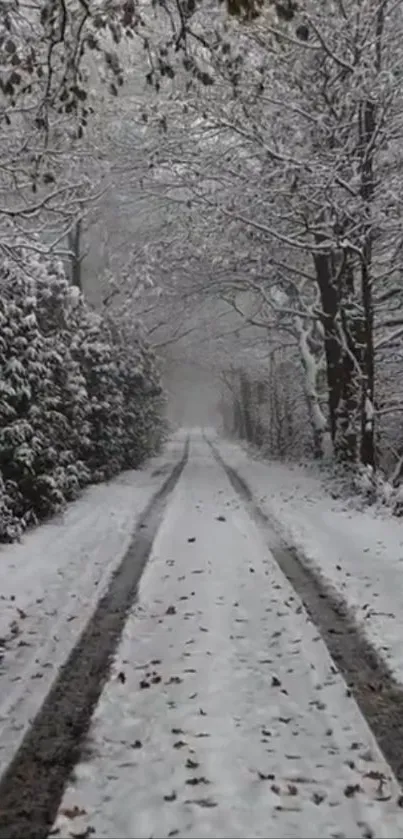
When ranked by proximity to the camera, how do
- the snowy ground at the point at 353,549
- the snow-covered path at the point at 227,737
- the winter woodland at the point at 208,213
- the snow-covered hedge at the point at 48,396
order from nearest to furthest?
the snow-covered path at the point at 227,737
the snowy ground at the point at 353,549
the winter woodland at the point at 208,213
the snow-covered hedge at the point at 48,396

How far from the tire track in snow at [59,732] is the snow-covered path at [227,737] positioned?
9 centimetres

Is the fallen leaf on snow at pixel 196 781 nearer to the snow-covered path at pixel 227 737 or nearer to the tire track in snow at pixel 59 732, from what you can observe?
the snow-covered path at pixel 227 737

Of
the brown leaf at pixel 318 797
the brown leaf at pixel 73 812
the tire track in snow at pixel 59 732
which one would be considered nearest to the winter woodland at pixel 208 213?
the tire track in snow at pixel 59 732

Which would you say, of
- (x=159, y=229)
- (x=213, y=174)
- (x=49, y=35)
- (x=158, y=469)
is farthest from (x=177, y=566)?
(x=158, y=469)

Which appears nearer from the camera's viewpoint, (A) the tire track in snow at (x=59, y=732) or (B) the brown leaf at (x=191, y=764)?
(A) the tire track in snow at (x=59, y=732)

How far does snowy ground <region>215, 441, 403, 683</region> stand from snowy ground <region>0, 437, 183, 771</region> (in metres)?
2.48

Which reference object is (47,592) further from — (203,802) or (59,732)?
(203,802)

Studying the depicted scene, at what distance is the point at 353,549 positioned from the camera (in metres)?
10.8

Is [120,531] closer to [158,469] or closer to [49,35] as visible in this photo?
[49,35]

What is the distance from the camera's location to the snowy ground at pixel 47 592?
5793mm

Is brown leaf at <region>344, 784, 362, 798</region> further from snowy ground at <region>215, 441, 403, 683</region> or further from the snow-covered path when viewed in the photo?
snowy ground at <region>215, 441, 403, 683</region>

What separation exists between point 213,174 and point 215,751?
536 inches

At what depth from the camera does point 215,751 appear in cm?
477

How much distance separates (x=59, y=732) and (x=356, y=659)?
243 centimetres
